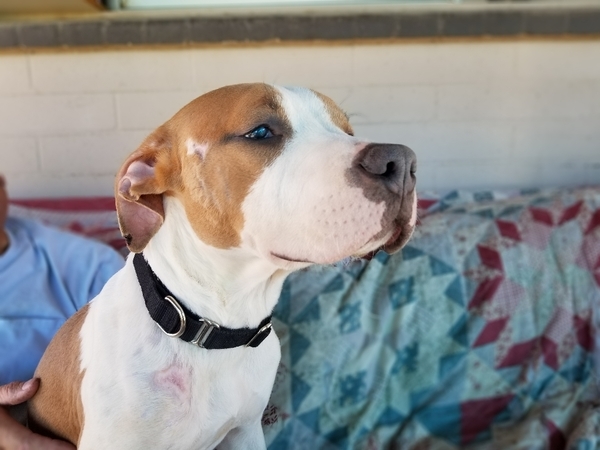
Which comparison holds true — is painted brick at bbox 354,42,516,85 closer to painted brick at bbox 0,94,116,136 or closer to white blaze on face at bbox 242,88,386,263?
painted brick at bbox 0,94,116,136

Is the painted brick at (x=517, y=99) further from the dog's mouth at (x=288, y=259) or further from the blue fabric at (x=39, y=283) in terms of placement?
the dog's mouth at (x=288, y=259)

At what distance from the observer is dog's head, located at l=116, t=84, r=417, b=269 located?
35.9 inches

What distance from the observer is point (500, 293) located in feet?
6.48

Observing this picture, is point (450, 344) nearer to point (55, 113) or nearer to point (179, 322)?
point (179, 322)

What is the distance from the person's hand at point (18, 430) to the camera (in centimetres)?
122

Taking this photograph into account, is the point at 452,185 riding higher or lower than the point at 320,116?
lower

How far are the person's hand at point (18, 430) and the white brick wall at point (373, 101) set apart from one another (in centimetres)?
138

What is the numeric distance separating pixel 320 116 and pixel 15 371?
44.3 inches

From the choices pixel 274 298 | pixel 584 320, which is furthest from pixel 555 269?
pixel 274 298

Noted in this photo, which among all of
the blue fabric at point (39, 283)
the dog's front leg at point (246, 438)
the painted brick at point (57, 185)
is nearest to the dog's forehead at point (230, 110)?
the dog's front leg at point (246, 438)

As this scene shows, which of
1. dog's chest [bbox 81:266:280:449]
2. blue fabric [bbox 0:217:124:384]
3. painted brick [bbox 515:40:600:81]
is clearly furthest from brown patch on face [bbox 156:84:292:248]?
painted brick [bbox 515:40:600:81]

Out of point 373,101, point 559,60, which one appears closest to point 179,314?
point 373,101

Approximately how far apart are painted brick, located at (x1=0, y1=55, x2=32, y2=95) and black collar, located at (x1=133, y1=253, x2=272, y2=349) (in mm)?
1675

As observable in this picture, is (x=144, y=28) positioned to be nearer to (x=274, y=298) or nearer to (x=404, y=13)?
(x=404, y=13)
